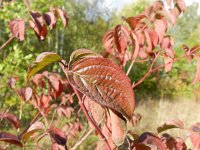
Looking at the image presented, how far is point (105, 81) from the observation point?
17.0 inches

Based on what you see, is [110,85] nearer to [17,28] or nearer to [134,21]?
[134,21]

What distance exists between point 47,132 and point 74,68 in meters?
0.42

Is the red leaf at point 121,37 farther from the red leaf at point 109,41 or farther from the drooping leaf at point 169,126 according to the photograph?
the drooping leaf at point 169,126

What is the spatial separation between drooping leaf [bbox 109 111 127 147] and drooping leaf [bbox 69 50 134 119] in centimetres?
5

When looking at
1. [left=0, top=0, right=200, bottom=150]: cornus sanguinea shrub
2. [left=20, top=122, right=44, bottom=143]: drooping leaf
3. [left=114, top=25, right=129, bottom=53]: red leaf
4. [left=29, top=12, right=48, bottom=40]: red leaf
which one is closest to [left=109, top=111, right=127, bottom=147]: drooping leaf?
[left=0, top=0, right=200, bottom=150]: cornus sanguinea shrub

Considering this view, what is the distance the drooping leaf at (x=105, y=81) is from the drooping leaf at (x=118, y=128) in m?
0.05

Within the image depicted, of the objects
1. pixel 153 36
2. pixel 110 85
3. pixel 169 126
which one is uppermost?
pixel 110 85

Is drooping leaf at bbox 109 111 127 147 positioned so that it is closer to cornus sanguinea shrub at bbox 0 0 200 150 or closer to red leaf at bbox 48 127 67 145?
cornus sanguinea shrub at bbox 0 0 200 150

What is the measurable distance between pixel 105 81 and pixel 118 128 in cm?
9

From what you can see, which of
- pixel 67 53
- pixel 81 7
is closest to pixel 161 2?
pixel 67 53

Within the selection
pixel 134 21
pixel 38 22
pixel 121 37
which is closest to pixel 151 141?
pixel 121 37

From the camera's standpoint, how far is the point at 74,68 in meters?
0.43

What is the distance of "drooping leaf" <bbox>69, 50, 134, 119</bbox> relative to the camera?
1.38ft

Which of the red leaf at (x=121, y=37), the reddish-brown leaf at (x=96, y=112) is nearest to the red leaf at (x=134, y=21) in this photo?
the red leaf at (x=121, y=37)
